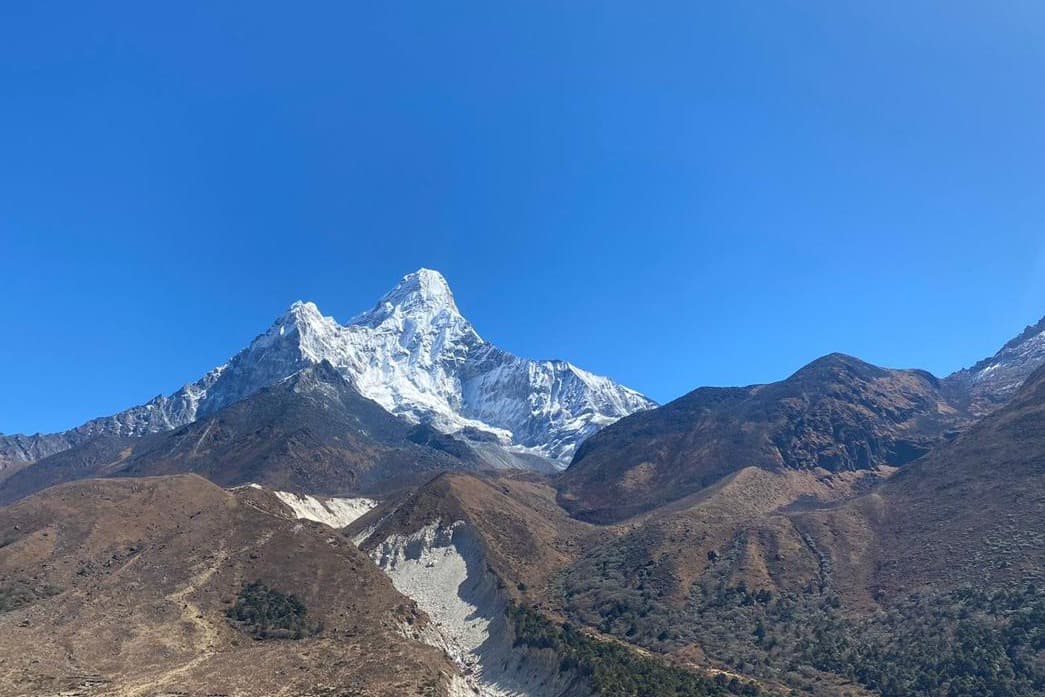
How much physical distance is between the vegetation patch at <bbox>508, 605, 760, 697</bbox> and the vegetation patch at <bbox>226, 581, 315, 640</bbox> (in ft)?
99.6

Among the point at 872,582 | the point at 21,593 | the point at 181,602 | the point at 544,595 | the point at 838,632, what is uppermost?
the point at 21,593

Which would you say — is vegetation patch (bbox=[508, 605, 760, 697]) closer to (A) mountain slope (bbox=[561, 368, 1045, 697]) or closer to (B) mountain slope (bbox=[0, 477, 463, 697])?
(A) mountain slope (bbox=[561, 368, 1045, 697])

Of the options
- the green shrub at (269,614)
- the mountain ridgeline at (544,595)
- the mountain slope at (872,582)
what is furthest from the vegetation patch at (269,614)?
the mountain slope at (872,582)

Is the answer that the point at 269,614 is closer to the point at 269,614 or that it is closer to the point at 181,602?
the point at 269,614

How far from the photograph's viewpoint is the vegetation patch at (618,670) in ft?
272

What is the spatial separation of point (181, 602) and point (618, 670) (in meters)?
60.1

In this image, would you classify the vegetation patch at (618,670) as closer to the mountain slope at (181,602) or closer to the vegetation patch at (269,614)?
the mountain slope at (181,602)

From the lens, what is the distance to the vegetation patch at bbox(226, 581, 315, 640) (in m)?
97.4

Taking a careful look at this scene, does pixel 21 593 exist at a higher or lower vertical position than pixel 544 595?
higher

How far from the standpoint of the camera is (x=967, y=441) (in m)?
152

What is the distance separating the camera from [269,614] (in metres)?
101

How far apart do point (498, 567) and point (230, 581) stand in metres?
49.4

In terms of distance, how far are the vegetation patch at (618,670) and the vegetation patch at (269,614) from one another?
30.4m

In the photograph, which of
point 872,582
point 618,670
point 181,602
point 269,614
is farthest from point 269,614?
point 872,582
